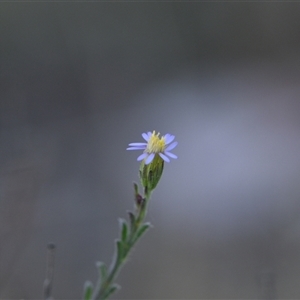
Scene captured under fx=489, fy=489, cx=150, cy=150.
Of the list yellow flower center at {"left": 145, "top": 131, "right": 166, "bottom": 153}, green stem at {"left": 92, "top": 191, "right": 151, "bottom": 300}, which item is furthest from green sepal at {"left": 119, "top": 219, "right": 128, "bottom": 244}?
yellow flower center at {"left": 145, "top": 131, "right": 166, "bottom": 153}

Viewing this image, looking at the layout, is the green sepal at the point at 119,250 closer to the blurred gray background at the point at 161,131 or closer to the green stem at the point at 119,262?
the green stem at the point at 119,262

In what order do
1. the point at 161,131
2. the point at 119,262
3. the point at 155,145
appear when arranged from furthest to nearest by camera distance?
the point at 161,131 → the point at 155,145 → the point at 119,262

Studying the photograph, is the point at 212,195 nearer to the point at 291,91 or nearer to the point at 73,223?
the point at 73,223

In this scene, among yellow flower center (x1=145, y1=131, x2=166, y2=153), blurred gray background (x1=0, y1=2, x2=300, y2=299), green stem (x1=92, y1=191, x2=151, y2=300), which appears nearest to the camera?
green stem (x1=92, y1=191, x2=151, y2=300)

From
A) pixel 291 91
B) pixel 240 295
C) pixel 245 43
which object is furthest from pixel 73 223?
pixel 245 43

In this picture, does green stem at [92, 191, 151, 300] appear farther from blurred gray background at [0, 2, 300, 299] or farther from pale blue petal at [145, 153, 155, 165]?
blurred gray background at [0, 2, 300, 299]

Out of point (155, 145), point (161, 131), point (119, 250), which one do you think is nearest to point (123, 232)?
point (119, 250)

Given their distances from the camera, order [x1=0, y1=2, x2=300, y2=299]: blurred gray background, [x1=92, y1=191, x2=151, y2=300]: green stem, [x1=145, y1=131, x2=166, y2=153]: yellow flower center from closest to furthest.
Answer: [x1=92, y1=191, x2=151, y2=300]: green stem < [x1=145, y1=131, x2=166, y2=153]: yellow flower center < [x1=0, y1=2, x2=300, y2=299]: blurred gray background

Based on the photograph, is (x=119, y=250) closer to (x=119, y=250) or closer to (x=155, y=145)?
(x=119, y=250)
